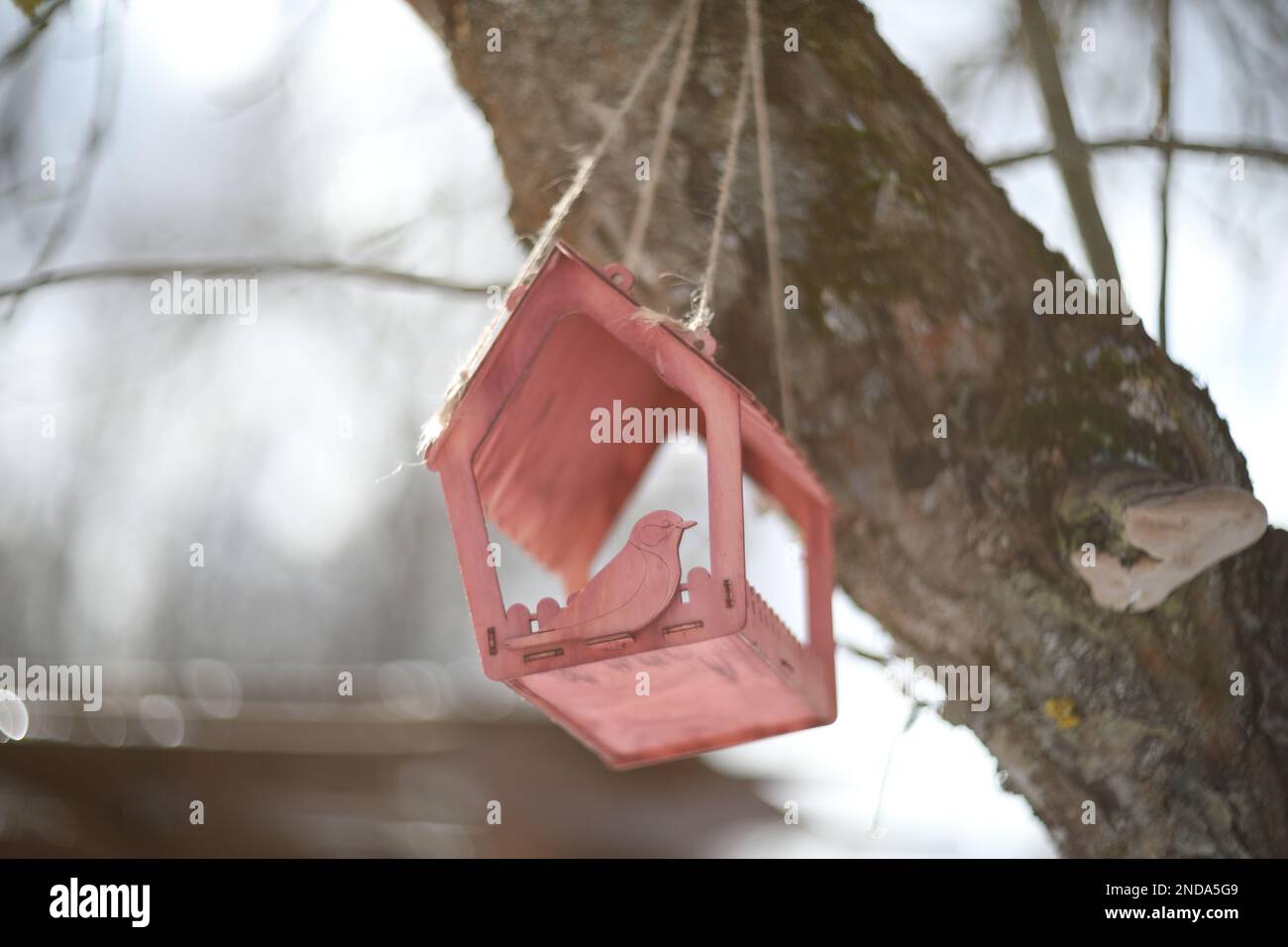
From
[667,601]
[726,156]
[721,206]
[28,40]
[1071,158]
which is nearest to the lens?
[667,601]

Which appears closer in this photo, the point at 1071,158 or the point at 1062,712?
the point at 1062,712

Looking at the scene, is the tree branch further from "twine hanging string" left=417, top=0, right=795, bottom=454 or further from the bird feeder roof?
the bird feeder roof

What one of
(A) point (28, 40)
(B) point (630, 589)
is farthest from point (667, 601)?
(A) point (28, 40)

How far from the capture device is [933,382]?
1467 mm

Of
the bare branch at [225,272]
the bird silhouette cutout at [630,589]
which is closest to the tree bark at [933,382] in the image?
the bare branch at [225,272]

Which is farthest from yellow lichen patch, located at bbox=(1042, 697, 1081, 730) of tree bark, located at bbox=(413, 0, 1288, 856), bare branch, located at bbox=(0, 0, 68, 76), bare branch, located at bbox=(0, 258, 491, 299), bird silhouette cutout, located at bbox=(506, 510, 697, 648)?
bare branch, located at bbox=(0, 0, 68, 76)

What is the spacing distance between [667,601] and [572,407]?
0.51 m

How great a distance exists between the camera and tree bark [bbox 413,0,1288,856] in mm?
1459

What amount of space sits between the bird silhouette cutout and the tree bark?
52cm

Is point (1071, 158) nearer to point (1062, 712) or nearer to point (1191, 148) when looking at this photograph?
point (1191, 148)

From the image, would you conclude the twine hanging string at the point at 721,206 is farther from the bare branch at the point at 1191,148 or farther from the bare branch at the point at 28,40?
the bare branch at the point at 28,40

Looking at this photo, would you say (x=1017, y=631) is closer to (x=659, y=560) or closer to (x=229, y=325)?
(x=659, y=560)

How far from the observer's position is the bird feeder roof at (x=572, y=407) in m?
1.02
